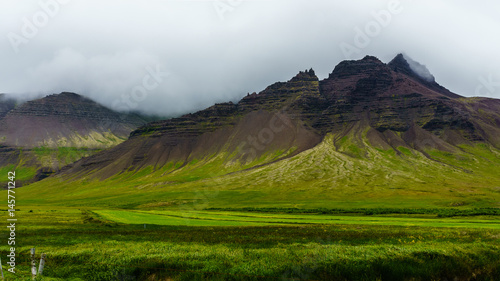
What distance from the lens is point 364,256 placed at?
2361 cm

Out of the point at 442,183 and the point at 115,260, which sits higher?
the point at 115,260

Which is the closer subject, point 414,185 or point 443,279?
point 443,279

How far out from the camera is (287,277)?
827 inches

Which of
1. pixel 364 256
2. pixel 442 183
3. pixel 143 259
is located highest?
pixel 143 259

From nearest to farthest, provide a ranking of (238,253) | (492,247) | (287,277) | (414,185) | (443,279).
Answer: (287,277)
(443,279)
(238,253)
(492,247)
(414,185)

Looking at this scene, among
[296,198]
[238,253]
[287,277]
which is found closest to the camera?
[287,277]

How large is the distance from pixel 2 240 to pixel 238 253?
3113cm

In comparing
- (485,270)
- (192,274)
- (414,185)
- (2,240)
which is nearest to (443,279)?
(485,270)

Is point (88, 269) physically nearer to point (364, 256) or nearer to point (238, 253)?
point (238, 253)

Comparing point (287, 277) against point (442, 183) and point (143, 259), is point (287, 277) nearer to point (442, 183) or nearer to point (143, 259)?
point (143, 259)

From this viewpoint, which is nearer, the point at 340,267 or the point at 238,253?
the point at 340,267

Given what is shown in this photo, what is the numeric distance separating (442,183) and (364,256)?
599 ft

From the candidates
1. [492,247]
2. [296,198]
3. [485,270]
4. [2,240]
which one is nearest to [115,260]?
[2,240]

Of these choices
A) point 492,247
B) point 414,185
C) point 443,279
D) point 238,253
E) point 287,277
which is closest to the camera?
point 287,277
